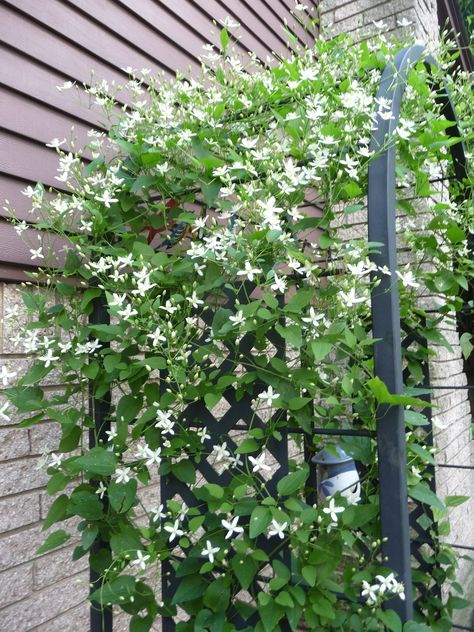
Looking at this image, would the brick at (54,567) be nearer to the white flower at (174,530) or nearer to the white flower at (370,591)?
the white flower at (174,530)

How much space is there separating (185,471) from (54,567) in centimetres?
70

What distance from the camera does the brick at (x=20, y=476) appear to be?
1490mm

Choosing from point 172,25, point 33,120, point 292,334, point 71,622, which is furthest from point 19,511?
point 172,25

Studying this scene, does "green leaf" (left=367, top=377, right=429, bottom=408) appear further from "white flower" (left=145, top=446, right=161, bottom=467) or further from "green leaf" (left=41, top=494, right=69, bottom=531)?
"green leaf" (left=41, top=494, right=69, bottom=531)

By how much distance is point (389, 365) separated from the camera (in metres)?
1.15

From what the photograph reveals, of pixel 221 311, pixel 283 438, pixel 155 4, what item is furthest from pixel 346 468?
pixel 155 4

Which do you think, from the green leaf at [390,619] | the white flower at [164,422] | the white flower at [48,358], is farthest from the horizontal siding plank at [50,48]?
the green leaf at [390,619]

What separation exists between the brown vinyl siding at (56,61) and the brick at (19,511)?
660mm

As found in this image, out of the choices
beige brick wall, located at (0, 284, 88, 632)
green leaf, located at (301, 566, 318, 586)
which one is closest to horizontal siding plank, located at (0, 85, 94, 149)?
beige brick wall, located at (0, 284, 88, 632)

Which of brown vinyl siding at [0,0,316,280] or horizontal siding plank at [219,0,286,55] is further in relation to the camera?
horizontal siding plank at [219,0,286,55]

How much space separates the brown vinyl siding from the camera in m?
1.57

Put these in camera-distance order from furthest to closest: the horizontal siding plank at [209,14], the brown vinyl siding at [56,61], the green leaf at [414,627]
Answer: the horizontal siding plank at [209,14] < the brown vinyl siding at [56,61] < the green leaf at [414,627]

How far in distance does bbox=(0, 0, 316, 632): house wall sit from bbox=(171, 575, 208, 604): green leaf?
0.35m

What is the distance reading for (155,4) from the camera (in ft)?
7.28
